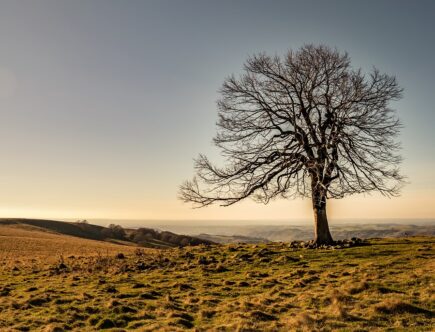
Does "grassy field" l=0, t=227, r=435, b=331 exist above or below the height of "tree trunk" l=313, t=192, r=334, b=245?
below

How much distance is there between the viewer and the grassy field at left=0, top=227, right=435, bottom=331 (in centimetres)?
1140

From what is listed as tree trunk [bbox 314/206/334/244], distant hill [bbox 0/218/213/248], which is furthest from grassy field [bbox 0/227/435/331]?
distant hill [bbox 0/218/213/248]

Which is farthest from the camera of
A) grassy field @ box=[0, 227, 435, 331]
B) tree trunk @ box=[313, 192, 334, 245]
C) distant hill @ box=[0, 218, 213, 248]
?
distant hill @ box=[0, 218, 213, 248]

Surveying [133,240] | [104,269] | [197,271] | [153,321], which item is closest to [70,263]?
[104,269]

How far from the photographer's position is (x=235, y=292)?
52.4ft

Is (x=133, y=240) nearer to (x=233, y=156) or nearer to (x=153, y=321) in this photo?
(x=233, y=156)

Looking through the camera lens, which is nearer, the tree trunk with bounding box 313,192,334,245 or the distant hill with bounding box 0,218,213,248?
the tree trunk with bounding box 313,192,334,245

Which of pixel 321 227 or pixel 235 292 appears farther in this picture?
pixel 321 227

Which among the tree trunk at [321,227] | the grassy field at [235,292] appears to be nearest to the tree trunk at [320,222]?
the tree trunk at [321,227]

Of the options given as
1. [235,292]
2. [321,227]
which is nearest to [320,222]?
[321,227]

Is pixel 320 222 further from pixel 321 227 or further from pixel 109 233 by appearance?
pixel 109 233

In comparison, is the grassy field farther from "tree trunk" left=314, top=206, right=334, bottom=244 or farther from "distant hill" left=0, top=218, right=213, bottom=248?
"distant hill" left=0, top=218, right=213, bottom=248

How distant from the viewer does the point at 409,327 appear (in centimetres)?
1005

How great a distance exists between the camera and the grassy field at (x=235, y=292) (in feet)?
37.4
